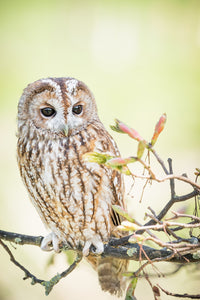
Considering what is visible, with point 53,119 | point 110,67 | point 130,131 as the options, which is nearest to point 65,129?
point 53,119

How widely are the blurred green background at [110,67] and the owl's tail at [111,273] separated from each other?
3.78ft

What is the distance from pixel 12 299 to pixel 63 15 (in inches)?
174

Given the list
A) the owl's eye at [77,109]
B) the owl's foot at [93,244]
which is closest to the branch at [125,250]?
the owl's foot at [93,244]

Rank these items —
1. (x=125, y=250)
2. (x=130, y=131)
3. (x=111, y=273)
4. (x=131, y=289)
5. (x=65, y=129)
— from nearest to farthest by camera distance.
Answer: (x=130, y=131) < (x=131, y=289) < (x=125, y=250) < (x=65, y=129) < (x=111, y=273)

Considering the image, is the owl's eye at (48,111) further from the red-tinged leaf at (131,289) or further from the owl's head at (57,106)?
the red-tinged leaf at (131,289)

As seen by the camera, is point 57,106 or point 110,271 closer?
point 57,106

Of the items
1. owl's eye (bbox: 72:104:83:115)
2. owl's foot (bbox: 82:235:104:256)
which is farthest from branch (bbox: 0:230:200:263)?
owl's eye (bbox: 72:104:83:115)

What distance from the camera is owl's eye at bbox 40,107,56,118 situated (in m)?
2.48

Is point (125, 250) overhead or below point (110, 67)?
below

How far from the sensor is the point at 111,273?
9.31ft

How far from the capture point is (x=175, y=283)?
3.72 metres

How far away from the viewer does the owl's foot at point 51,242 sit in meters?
2.55

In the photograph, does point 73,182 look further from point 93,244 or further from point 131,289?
point 131,289

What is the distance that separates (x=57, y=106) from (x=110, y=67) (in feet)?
11.2
